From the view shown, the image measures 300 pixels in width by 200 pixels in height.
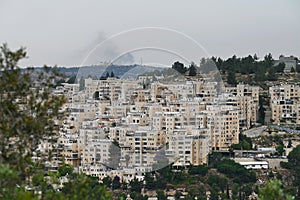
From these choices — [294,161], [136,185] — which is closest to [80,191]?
[136,185]

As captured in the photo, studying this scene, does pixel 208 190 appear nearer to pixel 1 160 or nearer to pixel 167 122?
pixel 167 122

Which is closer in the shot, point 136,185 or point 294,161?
point 136,185

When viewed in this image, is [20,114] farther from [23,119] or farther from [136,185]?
[136,185]

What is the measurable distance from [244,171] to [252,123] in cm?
454

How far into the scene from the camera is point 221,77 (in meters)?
19.3

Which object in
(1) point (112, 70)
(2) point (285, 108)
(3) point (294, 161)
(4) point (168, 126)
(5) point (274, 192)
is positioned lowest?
(3) point (294, 161)

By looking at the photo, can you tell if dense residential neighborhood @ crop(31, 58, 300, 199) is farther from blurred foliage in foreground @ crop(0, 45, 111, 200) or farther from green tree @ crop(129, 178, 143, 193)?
blurred foliage in foreground @ crop(0, 45, 111, 200)

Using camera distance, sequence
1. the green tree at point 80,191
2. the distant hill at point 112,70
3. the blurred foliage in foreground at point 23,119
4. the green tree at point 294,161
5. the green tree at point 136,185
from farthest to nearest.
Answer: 1. the distant hill at point 112,70
2. the green tree at point 294,161
3. the green tree at point 136,185
4. the green tree at point 80,191
5. the blurred foliage in foreground at point 23,119

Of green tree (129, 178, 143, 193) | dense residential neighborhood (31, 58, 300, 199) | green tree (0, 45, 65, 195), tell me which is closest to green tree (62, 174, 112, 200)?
green tree (0, 45, 65, 195)

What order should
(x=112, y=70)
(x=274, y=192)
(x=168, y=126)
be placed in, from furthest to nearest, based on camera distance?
(x=112, y=70) < (x=168, y=126) < (x=274, y=192)

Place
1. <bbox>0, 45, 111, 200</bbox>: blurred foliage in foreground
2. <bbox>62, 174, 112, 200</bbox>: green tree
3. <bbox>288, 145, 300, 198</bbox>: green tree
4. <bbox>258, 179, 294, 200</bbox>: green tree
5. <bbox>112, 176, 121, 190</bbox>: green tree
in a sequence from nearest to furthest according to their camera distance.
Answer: <bbox>0, 45, 111, 200</bbox>: blurred foliage in foreground
<bbox>62, 174, 112, 200</bbox>: green tree
<bbox>258, 179, 294, 200</bbox>: green tree
<bbox>112, 176, 121, 190</bbox>: green tree
<bbox>288, 145, 300, 198</bbox>: green tree

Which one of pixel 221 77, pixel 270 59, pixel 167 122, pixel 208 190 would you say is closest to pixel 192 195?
pixel 208 190

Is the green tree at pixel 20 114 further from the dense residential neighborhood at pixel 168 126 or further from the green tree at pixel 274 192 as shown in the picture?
the dense residential neighborhood at pixel 168 126

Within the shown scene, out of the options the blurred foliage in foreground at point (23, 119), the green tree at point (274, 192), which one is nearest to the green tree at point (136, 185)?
the green tree at point (274, 192)
